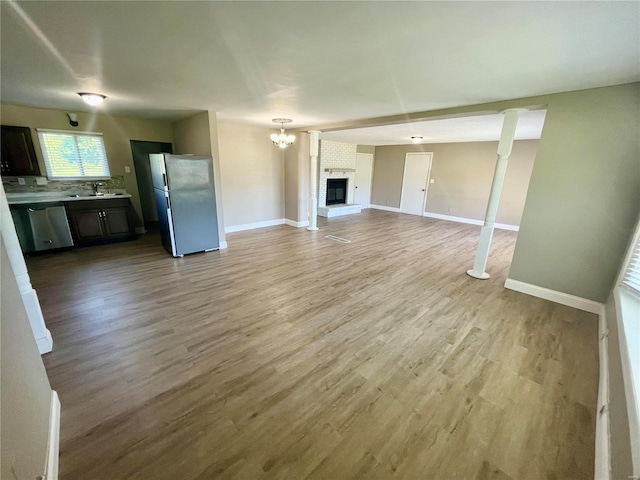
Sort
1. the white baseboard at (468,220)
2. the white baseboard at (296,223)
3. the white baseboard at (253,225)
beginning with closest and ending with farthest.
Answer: the white baseboard at (253,225) → the white baseboard at (296,223) → the white baseboard at (468,220)

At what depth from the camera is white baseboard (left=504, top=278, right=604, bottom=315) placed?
2924mm

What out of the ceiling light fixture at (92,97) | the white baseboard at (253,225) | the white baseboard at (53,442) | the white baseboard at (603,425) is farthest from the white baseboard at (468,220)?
the white baseboard at (53,442)

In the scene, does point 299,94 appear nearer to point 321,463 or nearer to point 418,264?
point 418,264

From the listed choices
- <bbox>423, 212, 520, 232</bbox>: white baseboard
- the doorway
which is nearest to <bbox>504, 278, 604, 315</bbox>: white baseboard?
<bbox>423, 212, 520, 232</bbox>: white baseboard

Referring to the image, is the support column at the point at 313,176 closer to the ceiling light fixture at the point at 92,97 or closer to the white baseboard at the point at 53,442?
the ceiling light fixture at the point at 92,97

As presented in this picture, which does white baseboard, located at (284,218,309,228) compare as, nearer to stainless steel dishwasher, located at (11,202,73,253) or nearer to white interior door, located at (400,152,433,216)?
white interior door, located at (400,152,433,216)

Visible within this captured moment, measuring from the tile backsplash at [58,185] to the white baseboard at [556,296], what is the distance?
24.0 feet

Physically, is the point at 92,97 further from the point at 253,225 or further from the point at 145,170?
the point at 253,225

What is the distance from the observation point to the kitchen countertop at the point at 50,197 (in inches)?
162

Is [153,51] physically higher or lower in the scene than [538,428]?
higher

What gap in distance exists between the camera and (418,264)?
4.31 meters

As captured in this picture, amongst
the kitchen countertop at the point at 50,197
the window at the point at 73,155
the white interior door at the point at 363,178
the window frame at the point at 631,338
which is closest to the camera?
the window frame at the point at 631,338

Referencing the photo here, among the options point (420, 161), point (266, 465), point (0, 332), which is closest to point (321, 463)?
point (266, 465)

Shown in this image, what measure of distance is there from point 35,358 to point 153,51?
224cm
